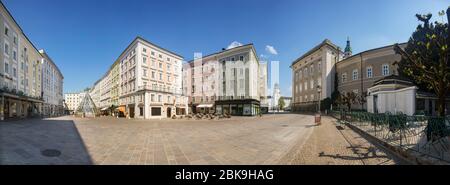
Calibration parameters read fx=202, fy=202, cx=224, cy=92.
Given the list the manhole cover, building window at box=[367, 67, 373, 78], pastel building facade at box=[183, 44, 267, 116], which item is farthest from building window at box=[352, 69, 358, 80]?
the manhole cover

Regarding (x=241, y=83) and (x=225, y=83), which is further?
(x=225, y=83)

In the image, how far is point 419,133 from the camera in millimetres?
7555

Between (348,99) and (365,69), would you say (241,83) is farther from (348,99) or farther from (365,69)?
Result: (365,69)

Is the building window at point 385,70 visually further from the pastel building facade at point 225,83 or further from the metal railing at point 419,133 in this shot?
the metal railing at point 419,133

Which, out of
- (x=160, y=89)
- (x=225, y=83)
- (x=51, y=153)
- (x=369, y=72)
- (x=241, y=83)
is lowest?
(x=51, y=153)

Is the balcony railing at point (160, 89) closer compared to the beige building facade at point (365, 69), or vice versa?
the balcony railing at point (160, 89)

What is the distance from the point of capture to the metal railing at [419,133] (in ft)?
20.1

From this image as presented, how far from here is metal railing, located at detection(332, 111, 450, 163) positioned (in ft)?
20.1

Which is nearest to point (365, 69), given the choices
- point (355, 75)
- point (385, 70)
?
point (355, 75)

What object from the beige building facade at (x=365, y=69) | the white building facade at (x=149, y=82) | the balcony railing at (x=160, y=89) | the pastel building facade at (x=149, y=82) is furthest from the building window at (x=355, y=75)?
the balcony railing at (x=160, y=89)

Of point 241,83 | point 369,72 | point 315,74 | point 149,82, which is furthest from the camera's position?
point 315,74

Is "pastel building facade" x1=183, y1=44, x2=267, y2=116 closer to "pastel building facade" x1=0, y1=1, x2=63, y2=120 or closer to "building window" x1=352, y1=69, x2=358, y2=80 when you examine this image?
"building window" x1=352, y1=69, x2=358, y2=80
